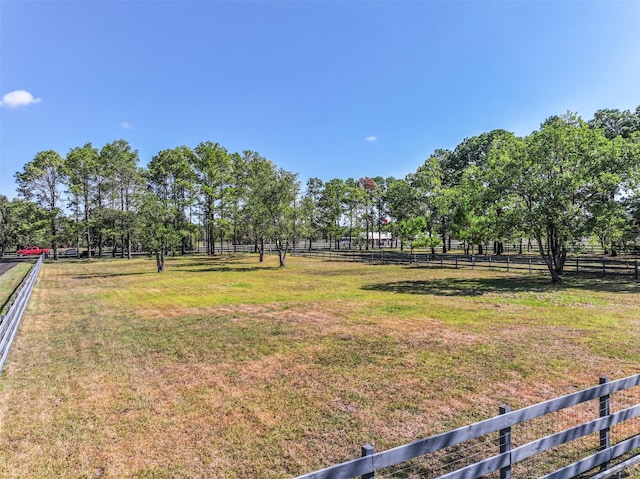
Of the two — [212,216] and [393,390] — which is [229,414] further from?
[212,216]

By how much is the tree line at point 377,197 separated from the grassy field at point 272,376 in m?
6.92

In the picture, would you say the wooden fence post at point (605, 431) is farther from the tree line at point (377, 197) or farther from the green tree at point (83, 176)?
the green tree at point (83, 176)

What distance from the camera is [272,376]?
734cm

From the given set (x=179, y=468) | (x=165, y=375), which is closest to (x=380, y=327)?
(x=165, y=375)

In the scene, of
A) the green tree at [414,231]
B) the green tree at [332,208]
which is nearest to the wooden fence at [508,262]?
the green tree at [414,231]

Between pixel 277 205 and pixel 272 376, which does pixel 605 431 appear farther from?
pixel 277 205

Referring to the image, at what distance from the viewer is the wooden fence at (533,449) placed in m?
2.94

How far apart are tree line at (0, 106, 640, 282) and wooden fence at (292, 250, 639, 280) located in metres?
2.14

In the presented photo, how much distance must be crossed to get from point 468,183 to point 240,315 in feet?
54.3

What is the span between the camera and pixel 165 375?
7523 mm

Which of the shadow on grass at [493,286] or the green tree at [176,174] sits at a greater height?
the green tree at [176,174]

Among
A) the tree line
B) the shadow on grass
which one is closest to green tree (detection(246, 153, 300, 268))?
the tree line

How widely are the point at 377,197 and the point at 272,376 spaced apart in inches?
2768

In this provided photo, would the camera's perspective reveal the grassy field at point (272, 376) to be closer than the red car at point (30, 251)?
Yes
